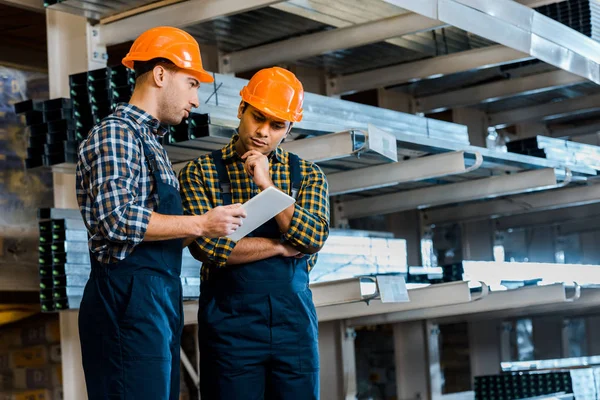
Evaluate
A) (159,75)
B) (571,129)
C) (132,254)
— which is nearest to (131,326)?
(132,254)

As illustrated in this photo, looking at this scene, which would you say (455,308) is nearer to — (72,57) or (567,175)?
(567,175)

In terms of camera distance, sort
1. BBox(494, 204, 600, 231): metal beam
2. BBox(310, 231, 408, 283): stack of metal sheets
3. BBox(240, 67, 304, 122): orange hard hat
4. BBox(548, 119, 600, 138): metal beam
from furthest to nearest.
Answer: BBox(548, 119, 600, 138): metal beam < BBox(494, 204, 600, 231): metal beam < BBox(310, 231, 408, 283): stack of metal sheets < BBox(240, 67, 304, 122): orange hard hat

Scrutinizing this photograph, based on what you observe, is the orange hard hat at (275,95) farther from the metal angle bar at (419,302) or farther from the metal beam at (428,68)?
the metal beam at (428,68)

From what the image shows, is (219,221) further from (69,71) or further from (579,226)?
(579,226)

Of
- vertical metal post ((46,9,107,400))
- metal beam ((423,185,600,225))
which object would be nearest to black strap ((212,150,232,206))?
vertical metal post ((46,9,107,400))

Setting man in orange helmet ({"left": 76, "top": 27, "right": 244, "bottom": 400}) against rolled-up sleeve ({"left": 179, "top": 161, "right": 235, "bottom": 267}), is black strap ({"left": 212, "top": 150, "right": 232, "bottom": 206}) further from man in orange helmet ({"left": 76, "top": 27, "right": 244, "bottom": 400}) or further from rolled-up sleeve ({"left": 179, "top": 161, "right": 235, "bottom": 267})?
man in orange helmet ({"left": 76, "top": 27, "right": 244, "bottom": 400})

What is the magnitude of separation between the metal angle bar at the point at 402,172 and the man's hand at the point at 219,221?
313cm

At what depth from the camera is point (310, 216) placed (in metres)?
3.65

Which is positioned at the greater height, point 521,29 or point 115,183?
point 521,29

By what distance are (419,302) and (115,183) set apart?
10.1 feet

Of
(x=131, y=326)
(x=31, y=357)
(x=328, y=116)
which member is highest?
(x=328, y=116)

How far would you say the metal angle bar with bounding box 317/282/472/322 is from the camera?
573 cm

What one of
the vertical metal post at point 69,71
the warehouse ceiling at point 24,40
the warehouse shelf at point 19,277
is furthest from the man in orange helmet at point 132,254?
the warehouse ceiling at point 24,40

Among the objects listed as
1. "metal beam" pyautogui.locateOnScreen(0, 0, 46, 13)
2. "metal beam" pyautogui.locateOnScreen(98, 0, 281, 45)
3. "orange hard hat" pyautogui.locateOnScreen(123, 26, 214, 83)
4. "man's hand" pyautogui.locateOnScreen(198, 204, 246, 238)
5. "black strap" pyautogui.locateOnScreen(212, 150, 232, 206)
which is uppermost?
"metal beam" pyautogui.locateOnScreen(0, 0, 46, 13)
